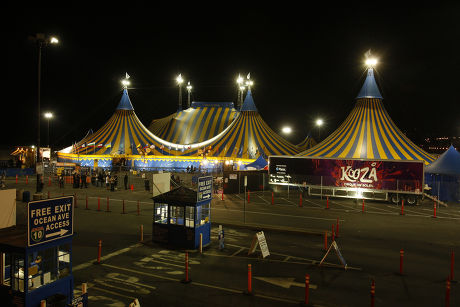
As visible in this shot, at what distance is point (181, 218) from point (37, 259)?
6.40m

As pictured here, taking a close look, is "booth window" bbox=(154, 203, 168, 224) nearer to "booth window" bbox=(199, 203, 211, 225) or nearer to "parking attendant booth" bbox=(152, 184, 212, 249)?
"parking attendant booth" bbox=(152, 184, 212, 249)

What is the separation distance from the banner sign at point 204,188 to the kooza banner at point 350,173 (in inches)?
562

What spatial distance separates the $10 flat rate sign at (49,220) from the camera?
6574 mm

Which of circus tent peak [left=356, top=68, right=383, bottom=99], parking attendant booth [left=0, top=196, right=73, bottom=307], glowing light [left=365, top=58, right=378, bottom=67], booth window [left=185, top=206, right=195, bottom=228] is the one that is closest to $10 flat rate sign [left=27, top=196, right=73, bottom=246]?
parking attendant booth [left=0, top=196, right=73, bottom=307]

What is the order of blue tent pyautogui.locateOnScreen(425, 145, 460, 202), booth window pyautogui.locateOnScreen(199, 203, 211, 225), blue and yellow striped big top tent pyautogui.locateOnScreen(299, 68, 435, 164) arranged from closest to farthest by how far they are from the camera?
booth window pyautogui.locateOnScreen(199, 203, 211, 225)
blue tent pyautogui.locateOnScreen(425, 145, 460, 202)
blue and yellow striped big top tent pyautogui.locateOnScreen(299, 68, 435, 164)

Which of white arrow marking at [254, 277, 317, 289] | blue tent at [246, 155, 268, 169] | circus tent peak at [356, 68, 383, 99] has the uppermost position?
circus tent peak at [356, 68, 383, 99]

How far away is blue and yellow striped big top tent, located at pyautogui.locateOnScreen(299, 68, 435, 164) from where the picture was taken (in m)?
28.2

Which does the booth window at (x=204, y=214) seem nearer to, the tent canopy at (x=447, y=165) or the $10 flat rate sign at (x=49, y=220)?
the $10 flat rate sign at (x=49, y=220)

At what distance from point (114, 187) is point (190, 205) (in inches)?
675

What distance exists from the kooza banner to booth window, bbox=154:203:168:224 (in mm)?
15209

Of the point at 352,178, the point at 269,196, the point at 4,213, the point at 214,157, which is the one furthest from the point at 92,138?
the point at 4,213

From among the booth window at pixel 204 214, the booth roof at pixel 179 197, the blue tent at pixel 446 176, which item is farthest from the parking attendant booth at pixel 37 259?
the blue tent at pixel 446 176

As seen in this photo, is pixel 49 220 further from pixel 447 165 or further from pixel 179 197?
pixel 447 165

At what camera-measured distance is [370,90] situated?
31.5 m
